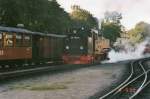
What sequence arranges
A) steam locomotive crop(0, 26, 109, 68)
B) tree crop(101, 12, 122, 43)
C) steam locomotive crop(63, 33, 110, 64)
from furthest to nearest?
1. tree crop(101, 12, 122, 43)
2. steam locomotive crop(63, 33, 110, 64)
3. steam locomotive crop(0, 26, 109, 68)

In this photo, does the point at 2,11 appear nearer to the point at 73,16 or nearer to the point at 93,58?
the point at 93,58

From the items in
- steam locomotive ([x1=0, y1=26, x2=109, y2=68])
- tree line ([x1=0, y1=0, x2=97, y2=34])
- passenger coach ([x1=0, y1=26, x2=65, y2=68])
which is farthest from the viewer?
tree line ([x1=0, y1=0, x2=97, y2=34])

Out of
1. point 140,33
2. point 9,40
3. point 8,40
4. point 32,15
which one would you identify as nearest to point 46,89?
point 8,40

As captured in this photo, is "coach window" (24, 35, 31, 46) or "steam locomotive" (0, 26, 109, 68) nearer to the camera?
"steam locomotive" (0, 26, 109, 68)

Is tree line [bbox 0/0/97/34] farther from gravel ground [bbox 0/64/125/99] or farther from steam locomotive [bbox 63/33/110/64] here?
gravel ground [bbox 0/64/125/99]

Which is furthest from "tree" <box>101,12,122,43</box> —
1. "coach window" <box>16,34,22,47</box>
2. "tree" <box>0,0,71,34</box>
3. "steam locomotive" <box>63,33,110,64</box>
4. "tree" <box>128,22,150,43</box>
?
"coach window" <box>16,34,22,47</box>

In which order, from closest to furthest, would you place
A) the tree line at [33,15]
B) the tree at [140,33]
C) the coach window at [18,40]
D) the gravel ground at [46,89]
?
the gravel ground at [46,89] → the coach window at [18,40] → the tree line at [33,15] → the tree at [140,33]

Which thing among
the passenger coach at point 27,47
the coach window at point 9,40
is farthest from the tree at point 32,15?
the coach window at point 9,40

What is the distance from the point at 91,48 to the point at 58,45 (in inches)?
250

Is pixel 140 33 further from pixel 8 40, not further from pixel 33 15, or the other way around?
pixel 8 40

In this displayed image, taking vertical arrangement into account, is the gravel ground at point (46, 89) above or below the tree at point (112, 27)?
below

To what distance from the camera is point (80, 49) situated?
38062mm

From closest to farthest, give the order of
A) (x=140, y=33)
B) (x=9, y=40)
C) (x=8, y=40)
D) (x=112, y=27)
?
(x=8, y=40)
(x=9, y=40)
(x=112, y=27)
(x=140, y=33)

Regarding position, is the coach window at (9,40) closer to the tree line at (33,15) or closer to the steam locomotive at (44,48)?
the steam locomotive at (44,48)
